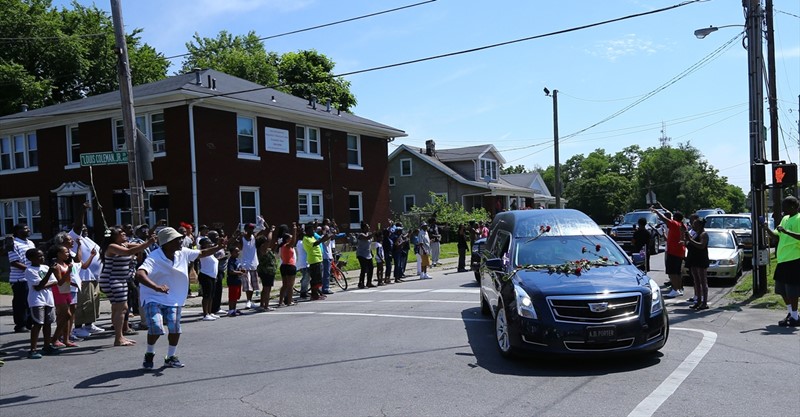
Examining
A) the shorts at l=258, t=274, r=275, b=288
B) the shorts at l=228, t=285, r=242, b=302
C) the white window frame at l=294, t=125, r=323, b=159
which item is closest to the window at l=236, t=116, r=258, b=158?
the white window frame at l=294, t=125, r=323, b=159

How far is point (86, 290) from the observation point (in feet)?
36.3

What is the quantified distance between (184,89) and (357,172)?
427 inches

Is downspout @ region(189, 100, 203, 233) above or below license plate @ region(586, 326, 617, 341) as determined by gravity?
above

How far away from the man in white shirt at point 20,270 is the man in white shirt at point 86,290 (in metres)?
0.72

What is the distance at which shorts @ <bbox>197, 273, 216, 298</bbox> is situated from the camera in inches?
487

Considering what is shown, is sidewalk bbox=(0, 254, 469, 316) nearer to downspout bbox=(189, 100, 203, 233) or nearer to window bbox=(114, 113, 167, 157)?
downspout bbox=(189, 100, 203, 233)

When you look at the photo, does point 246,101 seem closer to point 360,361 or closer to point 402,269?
point 402,269

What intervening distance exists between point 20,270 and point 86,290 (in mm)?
1098

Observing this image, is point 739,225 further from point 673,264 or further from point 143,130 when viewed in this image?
point 143,130

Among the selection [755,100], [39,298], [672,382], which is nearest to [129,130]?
[39,298]

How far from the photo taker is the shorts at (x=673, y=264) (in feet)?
43.2

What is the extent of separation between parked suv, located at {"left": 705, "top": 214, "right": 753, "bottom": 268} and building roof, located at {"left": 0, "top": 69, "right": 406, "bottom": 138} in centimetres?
1602

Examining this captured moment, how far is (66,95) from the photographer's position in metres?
45.3

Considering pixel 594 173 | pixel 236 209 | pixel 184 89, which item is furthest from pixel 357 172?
pixel 594 173
